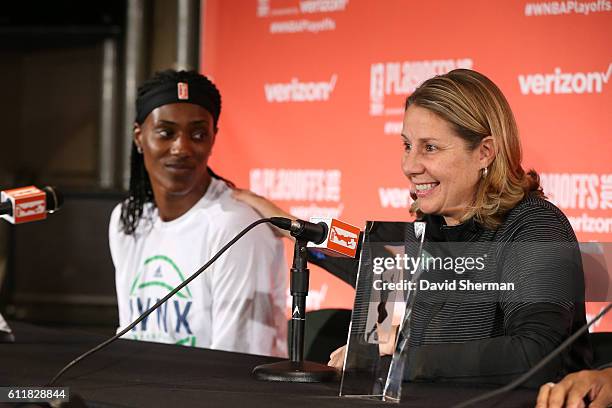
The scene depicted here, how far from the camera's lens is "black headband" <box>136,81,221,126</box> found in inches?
103

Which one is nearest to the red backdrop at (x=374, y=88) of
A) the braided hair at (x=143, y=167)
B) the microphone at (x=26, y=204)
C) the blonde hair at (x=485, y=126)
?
the braided hair at (x=143, y=167)

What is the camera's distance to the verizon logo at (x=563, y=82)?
287 centimetres

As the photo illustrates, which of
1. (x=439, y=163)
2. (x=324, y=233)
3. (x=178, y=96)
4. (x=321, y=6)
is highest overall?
(x=321, y=6)

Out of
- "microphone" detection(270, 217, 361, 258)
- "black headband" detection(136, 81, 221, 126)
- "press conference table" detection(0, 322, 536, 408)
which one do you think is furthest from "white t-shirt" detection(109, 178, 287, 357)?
"microphone" detection(270, 217, 361, 258)

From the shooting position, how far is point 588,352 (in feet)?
5.58

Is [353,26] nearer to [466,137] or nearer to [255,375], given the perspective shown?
[466,137]

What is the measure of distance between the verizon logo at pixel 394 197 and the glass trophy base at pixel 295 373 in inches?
70.1

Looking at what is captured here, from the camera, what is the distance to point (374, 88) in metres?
3.39

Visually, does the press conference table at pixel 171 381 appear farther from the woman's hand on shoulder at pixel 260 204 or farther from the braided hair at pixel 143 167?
the braided hair at pixel 143 167

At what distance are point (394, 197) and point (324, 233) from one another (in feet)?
6.10

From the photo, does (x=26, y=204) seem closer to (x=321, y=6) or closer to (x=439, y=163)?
(x=439, y=163)

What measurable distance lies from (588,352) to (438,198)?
44cm

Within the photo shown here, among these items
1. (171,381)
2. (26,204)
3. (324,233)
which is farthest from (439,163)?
(26,204)

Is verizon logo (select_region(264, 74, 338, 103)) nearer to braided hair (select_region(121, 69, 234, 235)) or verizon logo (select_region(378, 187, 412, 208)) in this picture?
verizon logo (select_region(378, 187, 412, 208))
